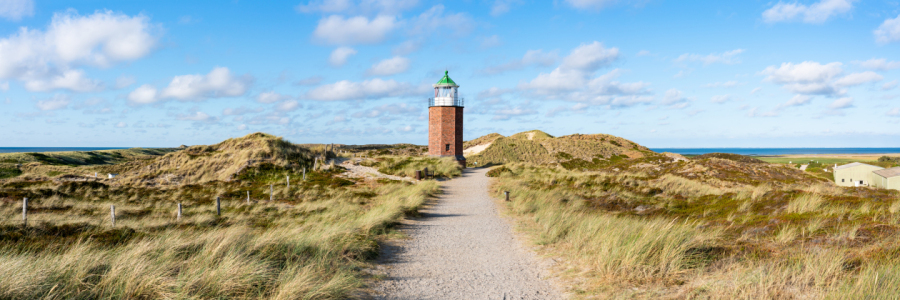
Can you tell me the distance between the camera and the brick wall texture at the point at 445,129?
33.1 meters

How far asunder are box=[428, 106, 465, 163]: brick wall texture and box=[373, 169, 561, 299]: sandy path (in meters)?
21.2

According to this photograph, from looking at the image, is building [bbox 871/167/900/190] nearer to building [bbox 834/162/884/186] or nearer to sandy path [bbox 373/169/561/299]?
building [bbox 834/162/884/186]

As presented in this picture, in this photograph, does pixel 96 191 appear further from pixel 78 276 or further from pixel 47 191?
pixel 78 276

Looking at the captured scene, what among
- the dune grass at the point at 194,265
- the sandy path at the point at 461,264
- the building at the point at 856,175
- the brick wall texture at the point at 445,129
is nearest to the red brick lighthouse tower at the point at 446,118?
the brick wall texture at the point at 445,129

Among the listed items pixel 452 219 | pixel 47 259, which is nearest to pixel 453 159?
pixel 452 219

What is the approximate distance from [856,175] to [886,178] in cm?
435

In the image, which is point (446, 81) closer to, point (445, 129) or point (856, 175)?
point (445, 129)

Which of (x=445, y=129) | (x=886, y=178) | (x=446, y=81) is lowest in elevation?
(x=886, y=178)

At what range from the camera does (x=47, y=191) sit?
1973 cm

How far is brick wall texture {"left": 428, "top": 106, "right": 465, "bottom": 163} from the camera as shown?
33.1 metres

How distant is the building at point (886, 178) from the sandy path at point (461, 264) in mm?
26721

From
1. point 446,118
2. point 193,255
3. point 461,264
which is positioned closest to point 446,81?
point 446,118

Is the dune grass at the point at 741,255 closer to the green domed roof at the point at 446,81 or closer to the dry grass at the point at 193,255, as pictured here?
the dry grass at the point at 193,255

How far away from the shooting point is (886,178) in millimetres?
24703
